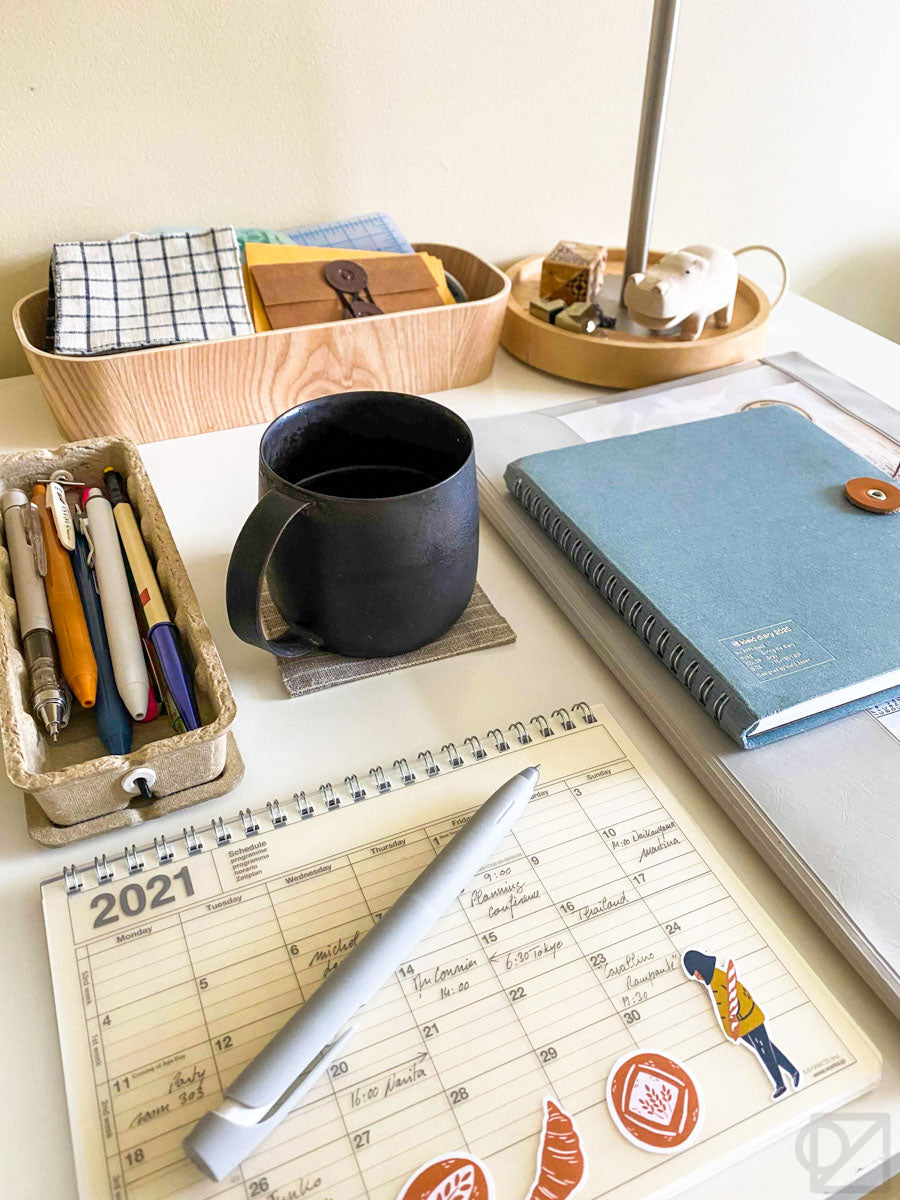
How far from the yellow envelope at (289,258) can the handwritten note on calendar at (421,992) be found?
0.45 meters

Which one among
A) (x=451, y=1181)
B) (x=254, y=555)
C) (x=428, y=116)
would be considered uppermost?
(x=428, y=116)

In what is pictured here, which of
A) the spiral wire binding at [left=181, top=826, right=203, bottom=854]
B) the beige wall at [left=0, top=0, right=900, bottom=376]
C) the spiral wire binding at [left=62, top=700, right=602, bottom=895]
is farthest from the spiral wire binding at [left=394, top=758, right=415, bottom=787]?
the beige wall at [left=0, top=0, right=900, bottom=376]

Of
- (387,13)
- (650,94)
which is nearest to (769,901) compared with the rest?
(650,94)

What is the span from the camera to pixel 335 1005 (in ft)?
1.11

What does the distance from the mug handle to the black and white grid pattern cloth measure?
0.99 feet

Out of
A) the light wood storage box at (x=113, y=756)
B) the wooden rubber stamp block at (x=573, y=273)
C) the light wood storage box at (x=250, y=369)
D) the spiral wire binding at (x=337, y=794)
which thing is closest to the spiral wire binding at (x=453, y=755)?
the spiral wire binding at (x=337, y=794)

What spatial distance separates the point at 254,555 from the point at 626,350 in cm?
44

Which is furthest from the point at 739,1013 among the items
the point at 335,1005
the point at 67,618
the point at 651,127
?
the point at 651,127

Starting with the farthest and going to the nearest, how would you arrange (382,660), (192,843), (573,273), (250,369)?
(573,273), (250,369), (382,660), (192,843)

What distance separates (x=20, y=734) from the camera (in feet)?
1.31

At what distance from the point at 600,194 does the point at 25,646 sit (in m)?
0.76

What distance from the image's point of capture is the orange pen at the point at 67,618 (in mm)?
450

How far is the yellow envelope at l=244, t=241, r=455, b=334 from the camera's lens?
72cm

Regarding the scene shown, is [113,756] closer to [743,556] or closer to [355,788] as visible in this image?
[355,788]
